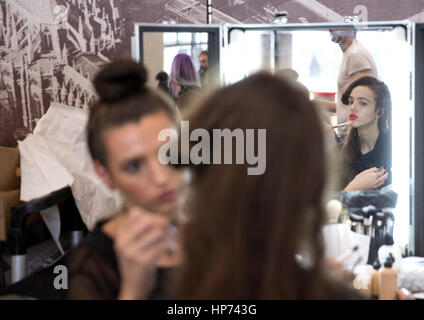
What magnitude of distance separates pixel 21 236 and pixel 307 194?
2189mm

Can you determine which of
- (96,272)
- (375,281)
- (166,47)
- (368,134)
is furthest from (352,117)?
(96,272)

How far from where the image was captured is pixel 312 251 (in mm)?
531

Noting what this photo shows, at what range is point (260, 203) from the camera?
51 cm

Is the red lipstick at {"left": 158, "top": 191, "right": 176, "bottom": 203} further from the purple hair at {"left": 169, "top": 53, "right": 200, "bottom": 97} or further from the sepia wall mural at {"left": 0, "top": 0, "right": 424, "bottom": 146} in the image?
the sepia wall mural at {"left": 0, "top": 0, "right": 424, "bottom": 146}

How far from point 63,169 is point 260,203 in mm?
2570

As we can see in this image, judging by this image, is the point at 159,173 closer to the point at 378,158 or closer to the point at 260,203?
the point at 260,203

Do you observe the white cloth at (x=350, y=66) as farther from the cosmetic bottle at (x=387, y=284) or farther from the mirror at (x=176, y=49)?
the cosmetic bottle at (x=387, y=284)

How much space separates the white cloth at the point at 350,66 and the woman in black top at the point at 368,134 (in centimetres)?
3

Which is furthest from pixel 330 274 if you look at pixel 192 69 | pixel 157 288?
pixel 192 69

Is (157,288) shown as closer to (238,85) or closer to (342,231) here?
Result: (238,85)

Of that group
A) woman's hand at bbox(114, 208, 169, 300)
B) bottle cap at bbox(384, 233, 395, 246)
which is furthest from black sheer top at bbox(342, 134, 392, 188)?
woman's hand at bbox(114, 208, 169, 300)

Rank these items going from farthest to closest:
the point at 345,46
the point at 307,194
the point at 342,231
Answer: the point at 345,46, the point at 342,231, the point at 307,194

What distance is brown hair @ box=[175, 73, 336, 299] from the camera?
509mm

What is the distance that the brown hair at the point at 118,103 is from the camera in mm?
810
